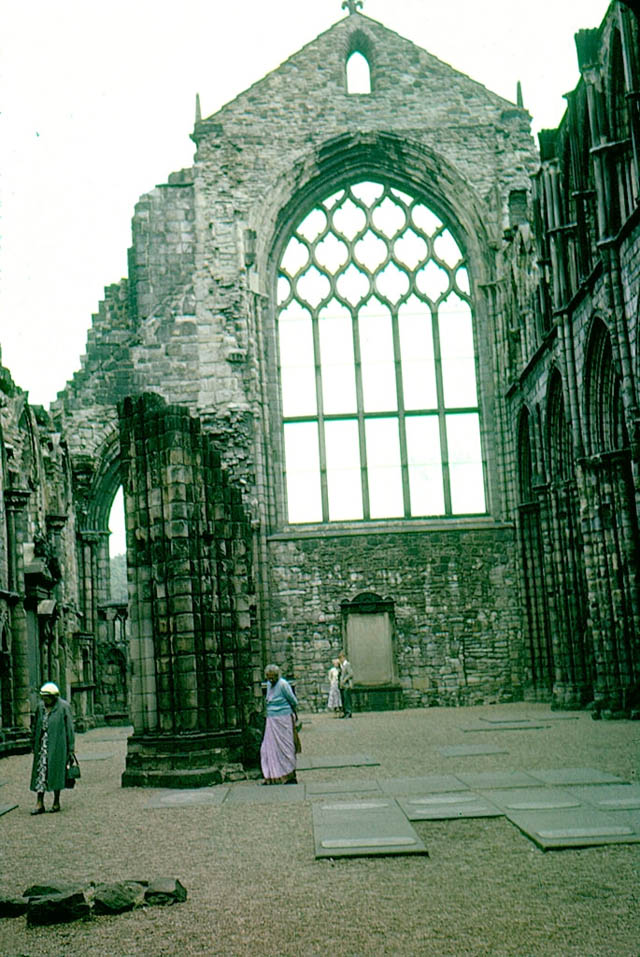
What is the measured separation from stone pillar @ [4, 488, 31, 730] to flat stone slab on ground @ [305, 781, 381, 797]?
9497 mm

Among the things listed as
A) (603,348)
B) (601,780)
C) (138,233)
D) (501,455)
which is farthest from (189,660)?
(138,233)

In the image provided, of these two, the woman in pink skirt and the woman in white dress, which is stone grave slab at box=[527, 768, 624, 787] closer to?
the woman in pink skirt

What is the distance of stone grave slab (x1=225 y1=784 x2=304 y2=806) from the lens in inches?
404

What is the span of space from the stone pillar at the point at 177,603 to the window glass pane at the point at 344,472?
13019 millimetres

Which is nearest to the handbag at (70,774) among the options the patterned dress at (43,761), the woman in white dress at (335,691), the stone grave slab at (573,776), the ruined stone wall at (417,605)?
the patterned dress at (43,761)

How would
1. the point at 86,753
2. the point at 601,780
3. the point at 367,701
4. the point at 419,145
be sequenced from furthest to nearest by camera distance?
the point at 419,145 < the point at 367,701 < the point at 86,753 < the point at 601,780

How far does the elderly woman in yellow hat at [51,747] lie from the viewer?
10477 mm

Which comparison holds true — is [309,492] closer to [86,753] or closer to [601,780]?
[86,753]

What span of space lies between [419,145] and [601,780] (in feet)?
67.6

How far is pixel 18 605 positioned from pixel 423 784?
11268 mm

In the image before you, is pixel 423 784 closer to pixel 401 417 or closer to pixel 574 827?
pixel 574 827

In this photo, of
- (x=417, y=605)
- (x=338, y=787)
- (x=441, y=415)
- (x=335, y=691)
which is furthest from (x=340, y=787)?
(x=441, y=415)

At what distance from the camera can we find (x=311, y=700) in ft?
84.1

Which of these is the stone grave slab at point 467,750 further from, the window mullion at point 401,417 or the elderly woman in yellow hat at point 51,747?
the window mullion at point 401,417
